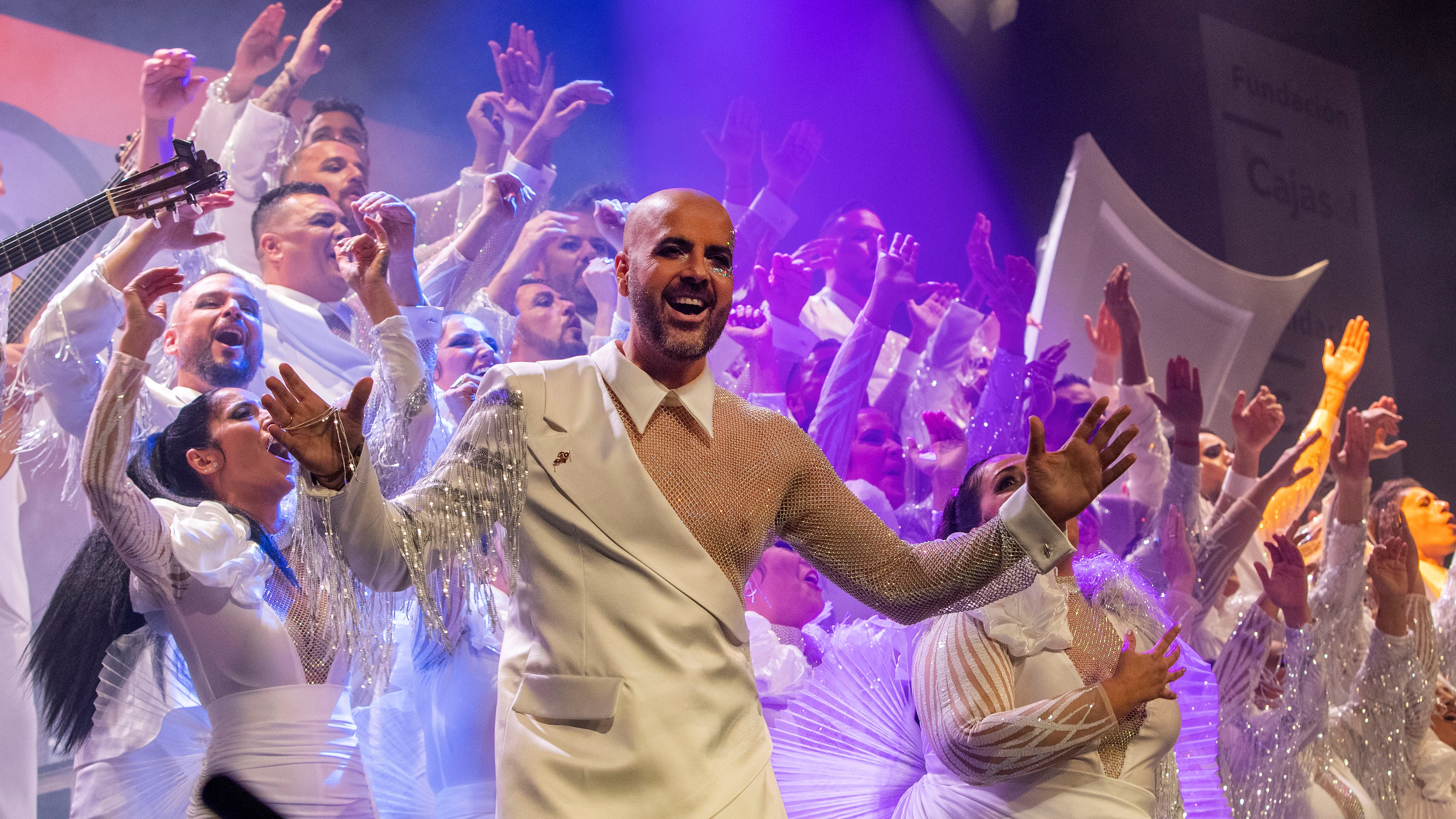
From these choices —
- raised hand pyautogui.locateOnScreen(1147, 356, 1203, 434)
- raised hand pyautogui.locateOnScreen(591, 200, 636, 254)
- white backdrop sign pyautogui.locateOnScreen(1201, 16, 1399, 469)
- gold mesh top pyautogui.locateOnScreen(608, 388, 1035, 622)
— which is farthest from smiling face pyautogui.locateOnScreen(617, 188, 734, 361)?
white backdrop sign pyautogui.locateOnScreen(1201, 16, 1399, 469)

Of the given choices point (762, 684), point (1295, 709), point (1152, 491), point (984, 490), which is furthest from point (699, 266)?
point (1152, 491)

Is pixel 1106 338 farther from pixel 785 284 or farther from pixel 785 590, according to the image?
pixel 785 590

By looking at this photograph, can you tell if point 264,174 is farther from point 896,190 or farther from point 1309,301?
point 1309,301

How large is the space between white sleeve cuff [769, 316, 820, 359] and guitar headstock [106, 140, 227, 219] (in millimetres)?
2755

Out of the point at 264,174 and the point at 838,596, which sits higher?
the point at 264,174

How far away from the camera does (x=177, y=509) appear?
232 cm

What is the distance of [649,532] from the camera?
1.58m

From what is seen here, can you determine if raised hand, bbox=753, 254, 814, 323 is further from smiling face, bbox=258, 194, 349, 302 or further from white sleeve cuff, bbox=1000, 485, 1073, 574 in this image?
white sleeve cuff, bbox=1000, 485, 1073, 574

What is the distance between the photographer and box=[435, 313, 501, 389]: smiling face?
135 inches

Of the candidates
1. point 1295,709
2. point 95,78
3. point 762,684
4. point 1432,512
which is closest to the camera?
point 762,684

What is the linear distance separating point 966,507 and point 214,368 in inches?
82.5

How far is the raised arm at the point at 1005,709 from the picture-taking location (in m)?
1.90

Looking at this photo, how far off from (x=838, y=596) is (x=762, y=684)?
2.68 ft

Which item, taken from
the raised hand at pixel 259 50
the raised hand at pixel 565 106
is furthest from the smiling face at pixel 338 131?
the raised hand at pixel 565 106
